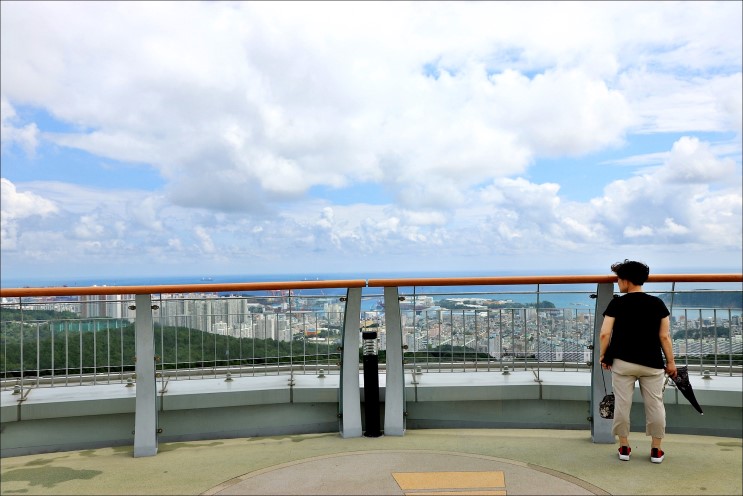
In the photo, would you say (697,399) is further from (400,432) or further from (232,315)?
(232,315)

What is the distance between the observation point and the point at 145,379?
438cm

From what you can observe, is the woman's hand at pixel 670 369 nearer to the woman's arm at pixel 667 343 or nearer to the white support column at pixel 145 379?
the woman's arm at pixel 667 343

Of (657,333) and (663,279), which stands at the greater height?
(663,279)

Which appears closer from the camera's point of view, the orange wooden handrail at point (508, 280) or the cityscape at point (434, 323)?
the orange wooden handrail at point (508, 280)

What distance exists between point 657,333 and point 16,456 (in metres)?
4.14

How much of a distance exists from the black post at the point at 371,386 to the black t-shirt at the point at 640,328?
1712 mm

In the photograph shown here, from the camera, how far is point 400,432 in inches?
180

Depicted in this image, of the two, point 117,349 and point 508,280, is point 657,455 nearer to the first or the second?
point 508,280

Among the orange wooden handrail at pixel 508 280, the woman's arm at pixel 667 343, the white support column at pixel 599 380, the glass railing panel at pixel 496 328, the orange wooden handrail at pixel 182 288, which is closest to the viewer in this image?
the woman's arm at pixel 667 343

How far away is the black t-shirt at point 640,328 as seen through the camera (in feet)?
12.6

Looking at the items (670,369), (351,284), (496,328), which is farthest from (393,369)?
(670,369)

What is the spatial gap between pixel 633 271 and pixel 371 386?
78.9 inches

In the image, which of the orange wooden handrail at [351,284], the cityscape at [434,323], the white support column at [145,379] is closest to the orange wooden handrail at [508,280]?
the orange wooden handrail at [351,284]

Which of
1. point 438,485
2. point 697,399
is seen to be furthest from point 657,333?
point 438,485
